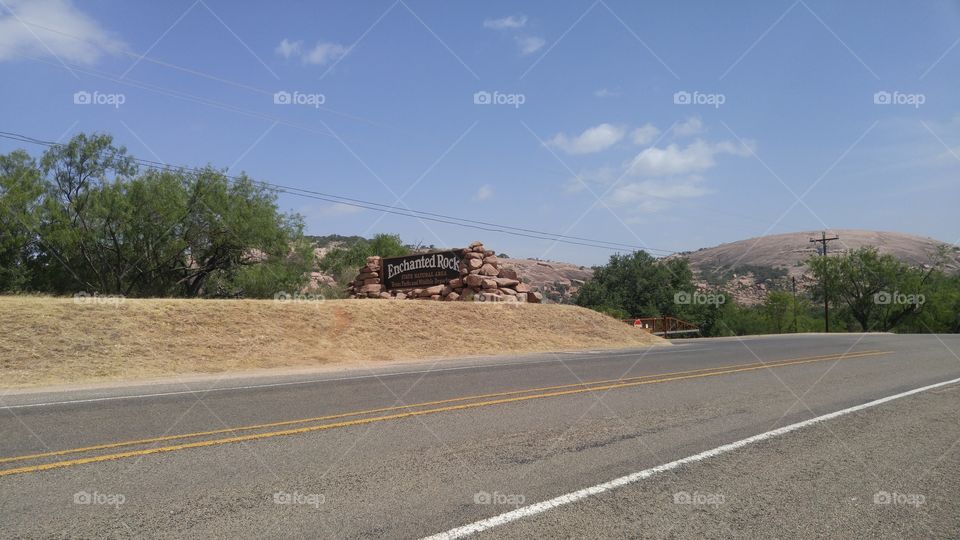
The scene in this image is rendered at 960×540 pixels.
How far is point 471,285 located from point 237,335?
1312 centimetres

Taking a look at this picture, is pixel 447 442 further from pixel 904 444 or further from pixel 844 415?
pixel 844 415

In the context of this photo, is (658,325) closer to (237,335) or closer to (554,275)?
(237,335)

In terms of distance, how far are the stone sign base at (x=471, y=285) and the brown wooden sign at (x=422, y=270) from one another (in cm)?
27

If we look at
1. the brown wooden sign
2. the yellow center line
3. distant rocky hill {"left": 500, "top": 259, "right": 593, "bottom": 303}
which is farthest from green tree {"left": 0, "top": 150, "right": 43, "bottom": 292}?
distant rocky hill {"left": 500, "top": 259, "right": 593, "bottom": 303}

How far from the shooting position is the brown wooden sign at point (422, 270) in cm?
3005

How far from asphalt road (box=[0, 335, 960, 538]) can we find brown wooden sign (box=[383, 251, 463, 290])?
19.4 m

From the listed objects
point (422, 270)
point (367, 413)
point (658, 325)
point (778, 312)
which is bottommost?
point (778, 312)

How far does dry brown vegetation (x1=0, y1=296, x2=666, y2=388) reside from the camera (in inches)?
548

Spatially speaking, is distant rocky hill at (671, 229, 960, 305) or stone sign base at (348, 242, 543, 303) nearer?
stone sign base at (348, 242, 543, 303)

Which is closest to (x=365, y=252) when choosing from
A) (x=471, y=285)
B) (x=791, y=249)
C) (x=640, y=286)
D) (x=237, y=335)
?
(x=640, y=286)

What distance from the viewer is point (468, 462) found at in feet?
18.8

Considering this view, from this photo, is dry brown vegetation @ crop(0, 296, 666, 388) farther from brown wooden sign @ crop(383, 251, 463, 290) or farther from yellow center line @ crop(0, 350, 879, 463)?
yellow center line @ crop(0, 350, 879, 463)

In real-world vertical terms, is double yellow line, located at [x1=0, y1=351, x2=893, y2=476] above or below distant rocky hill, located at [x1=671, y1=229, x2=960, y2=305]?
below

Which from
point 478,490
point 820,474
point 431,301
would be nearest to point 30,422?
point 478,490
